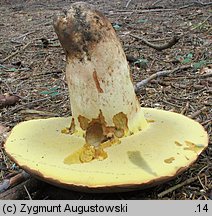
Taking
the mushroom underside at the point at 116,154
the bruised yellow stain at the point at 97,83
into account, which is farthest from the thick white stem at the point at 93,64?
the mushroom underside at the point at 116,154

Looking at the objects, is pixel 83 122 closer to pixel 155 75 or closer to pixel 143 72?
pixel 155 75

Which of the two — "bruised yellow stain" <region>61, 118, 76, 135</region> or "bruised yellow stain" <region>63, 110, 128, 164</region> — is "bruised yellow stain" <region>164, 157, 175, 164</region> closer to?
"bruised yellow stain" <region>63, 110, 128, 164</region>

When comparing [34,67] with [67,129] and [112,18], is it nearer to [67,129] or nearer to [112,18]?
[67,129]

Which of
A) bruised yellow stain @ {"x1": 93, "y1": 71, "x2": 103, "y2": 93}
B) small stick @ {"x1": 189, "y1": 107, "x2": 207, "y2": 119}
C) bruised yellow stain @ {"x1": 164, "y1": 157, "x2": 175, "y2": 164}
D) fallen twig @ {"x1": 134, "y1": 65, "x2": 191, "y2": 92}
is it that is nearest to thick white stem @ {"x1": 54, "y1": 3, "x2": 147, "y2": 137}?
bruised yellow stain @ {"x1": 93, "y1": 71, "x2": 103, "y2": 93}

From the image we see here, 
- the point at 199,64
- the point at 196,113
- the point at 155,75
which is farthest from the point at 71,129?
the point at 199,64

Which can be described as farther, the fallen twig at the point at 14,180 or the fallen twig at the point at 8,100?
the fallen twig at the point at 8,100

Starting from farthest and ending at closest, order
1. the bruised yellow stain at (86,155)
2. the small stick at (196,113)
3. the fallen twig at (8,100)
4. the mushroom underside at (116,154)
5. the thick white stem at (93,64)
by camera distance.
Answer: the fallen twig at (8,100) → the small stick at (196,113) → the thick white stem at (93,64) → the bruised yellow stain at (86,155) → the mushroom underside at (116,154)

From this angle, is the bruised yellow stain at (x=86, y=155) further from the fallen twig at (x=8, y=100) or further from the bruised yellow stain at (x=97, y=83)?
the fallen twig at (x=8, y=100)

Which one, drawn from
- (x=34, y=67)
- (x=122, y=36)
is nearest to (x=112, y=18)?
(x=122, y=36)

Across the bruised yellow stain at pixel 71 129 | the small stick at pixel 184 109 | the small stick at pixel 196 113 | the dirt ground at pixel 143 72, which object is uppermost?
the bruised yellow stain at pixel 71 129
